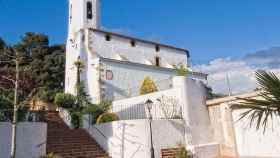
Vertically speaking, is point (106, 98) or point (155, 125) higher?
point (106, 98)

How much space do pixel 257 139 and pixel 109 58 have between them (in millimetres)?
16146

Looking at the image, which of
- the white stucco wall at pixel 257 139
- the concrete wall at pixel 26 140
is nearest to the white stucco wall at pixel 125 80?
the white stucco wall at pixel 257 139

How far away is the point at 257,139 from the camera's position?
15.8m

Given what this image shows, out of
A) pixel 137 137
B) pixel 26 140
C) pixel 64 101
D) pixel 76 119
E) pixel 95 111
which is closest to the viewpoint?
pixel 26 140

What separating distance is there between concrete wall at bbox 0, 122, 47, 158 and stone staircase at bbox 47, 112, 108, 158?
1.00 m

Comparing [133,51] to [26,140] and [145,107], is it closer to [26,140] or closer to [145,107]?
[145,107]

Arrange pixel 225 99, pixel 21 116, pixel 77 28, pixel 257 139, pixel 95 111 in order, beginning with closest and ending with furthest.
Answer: pixel 21 116 < pixel 257 139 < pixel 225 99 < pixel 95 111 < pixel 77 28

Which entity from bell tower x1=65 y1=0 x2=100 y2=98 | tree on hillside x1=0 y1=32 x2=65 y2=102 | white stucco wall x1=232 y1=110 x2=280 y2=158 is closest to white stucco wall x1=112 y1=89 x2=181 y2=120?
white stucco wall x1=232 y1=110 x2=280 y2=158

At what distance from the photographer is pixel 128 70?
27.7m

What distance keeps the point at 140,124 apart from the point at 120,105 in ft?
21.3

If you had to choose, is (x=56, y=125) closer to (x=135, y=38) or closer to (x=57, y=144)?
(x=57, y=144)

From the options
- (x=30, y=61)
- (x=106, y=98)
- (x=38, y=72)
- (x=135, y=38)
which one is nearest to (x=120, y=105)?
Result: (x=106, y=98)

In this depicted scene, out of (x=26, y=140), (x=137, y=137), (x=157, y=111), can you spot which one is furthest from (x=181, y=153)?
(x=26, y=140)

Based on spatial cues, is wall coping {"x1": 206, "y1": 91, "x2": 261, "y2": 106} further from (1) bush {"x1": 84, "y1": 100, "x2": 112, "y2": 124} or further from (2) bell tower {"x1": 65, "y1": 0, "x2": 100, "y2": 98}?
(2) bell tower {"x1": 65, "y1": 0, "x2": 100, "y2": 98}
